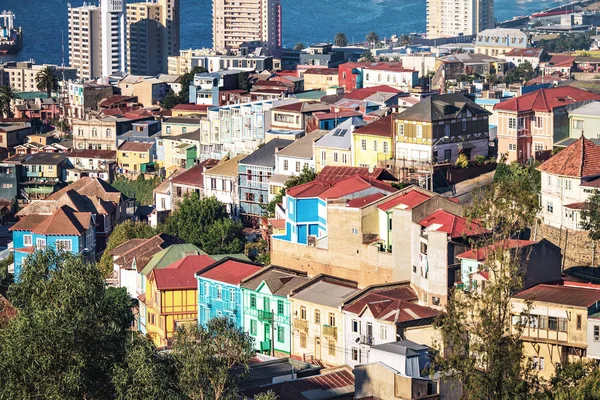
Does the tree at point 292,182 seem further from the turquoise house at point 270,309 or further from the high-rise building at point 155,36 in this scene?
the high-rise building at point 155,36

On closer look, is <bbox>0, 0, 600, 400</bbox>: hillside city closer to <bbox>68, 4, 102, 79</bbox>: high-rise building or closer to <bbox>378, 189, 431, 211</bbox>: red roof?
<bbox>378, 189, 431, 211</bbox>: red roof

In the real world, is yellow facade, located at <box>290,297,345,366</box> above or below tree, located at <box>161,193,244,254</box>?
below

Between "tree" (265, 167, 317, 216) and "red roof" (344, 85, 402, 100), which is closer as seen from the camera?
"tree" (265, 167, 317, 216)

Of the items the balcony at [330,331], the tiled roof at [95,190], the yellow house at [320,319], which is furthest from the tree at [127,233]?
the balcony at [330,331]

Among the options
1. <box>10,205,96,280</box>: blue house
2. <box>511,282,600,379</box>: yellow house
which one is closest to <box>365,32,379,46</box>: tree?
<box>10,205,96,280</box>: blue house

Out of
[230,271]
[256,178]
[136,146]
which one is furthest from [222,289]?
[136,146]

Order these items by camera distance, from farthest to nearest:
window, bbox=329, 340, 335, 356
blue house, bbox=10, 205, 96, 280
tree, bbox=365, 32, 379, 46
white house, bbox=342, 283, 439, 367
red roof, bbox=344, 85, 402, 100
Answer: tree, bbox=365, 32, 379, 46 < red roof, bbox=344, 85, 402, 100 < blue house, bbox=10, 205, 96, 280 < window, bbox=329, 340, 335, 356 < white house, bbox=342, 283, 439, 367

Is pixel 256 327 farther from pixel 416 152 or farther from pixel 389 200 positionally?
pixel 416 152

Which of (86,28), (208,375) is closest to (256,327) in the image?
(208,375)
